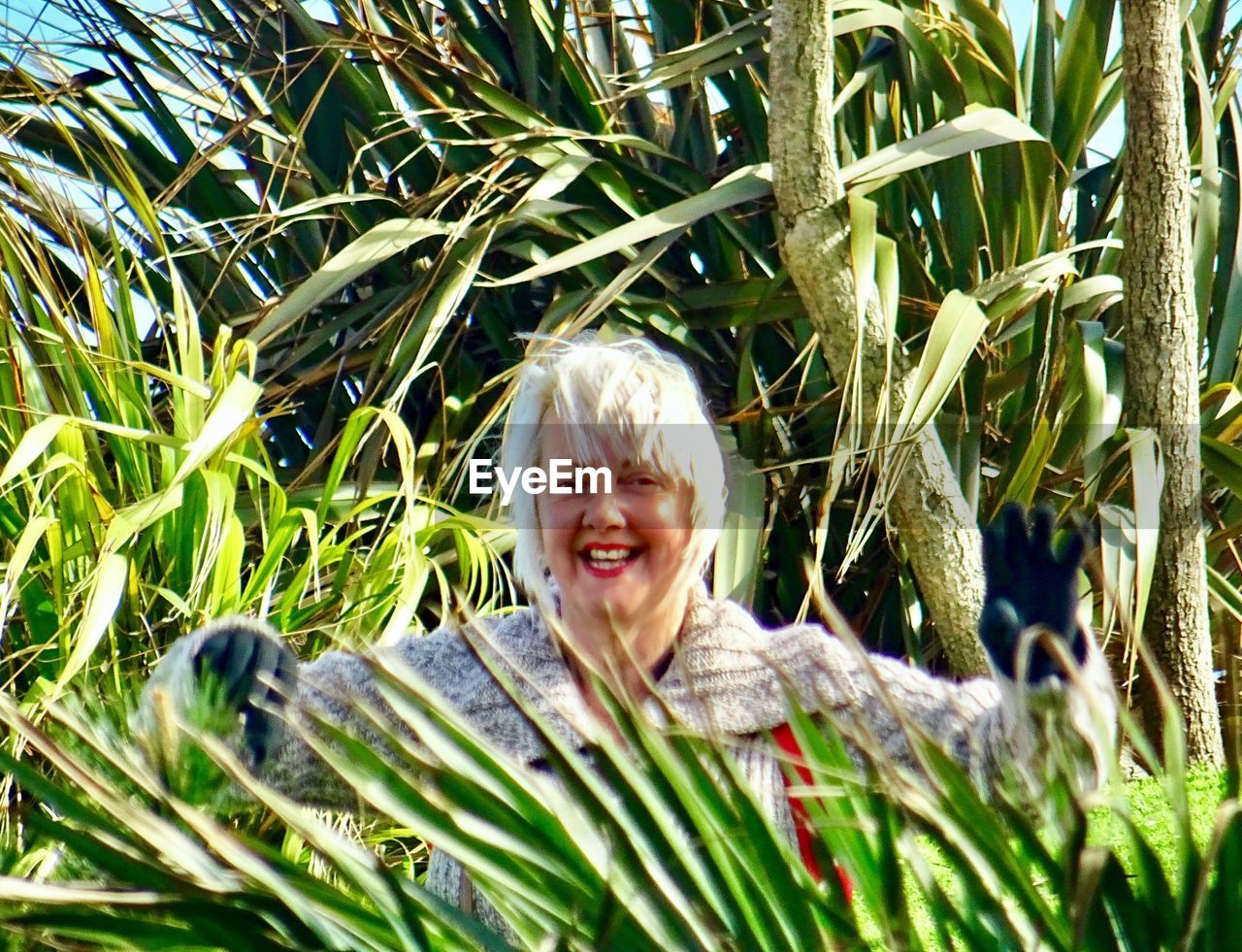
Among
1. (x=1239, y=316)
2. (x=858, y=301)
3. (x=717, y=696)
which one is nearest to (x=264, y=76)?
(x=858, y=301)

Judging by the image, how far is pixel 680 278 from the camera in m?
3.54

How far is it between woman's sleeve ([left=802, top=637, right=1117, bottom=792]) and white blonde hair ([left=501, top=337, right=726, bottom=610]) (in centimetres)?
24

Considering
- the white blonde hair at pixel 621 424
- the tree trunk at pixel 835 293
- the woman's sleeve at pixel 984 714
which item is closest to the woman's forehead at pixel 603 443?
the white blonde hair at pixel 621 424

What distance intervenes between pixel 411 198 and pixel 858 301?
4.70 ft

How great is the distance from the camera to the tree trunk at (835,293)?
8.48 ft

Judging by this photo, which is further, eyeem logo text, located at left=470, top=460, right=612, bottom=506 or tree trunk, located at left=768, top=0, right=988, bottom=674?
tree trunk, located at left=768, top=0, right=988, bottom=674

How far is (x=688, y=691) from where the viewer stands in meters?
1.37

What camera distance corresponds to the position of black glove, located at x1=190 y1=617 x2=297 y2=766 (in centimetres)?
145

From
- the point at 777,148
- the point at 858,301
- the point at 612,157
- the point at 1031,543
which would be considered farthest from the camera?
the point at 612,157

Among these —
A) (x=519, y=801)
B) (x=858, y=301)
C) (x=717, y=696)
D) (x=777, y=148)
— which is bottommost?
(x=717, y=696)

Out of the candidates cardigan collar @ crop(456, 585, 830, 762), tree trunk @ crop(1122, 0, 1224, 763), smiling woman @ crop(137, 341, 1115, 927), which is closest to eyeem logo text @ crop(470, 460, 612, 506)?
smiling woman @ crop(137, 341, 1115, 927)

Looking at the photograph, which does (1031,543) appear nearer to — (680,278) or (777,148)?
(777,148)

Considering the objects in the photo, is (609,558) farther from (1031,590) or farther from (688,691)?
(1031,590)

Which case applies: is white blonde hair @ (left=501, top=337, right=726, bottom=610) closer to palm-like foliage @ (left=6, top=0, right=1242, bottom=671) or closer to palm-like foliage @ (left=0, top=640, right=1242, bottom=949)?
palm-like foliage @ (left=0, top=640, right=1242, bottom=949)
